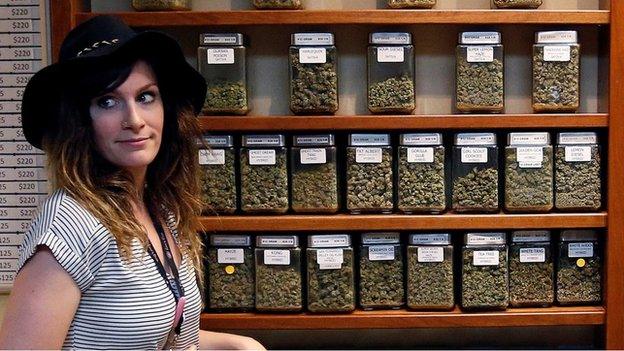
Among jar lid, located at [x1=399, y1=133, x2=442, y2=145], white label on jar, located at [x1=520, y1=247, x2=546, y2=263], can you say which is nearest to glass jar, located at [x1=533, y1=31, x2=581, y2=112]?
jar lid, located at [x1=399, y1=133, x2=442, y2=145]

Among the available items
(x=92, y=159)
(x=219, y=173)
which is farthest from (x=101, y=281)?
(x=219, y=173)

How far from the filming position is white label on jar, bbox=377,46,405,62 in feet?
6.42

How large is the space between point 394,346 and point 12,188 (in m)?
1.31

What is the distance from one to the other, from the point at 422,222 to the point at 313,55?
572mm

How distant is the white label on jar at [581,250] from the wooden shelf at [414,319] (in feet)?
0.53

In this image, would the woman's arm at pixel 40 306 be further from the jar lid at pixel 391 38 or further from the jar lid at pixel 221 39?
the jar lid at pixel 391 38

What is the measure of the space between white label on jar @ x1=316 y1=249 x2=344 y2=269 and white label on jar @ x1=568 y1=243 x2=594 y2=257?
675 millimetres

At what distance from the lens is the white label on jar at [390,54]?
1.96 meters

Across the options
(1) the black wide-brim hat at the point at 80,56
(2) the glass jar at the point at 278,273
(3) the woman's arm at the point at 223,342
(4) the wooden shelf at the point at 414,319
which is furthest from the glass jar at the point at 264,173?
(1) the black wide-brim hat at the point at 80,56

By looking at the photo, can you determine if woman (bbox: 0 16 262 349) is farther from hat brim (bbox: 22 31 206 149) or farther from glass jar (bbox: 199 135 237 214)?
glass jar (bbox: 199 135 237 214)

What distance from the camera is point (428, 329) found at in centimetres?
221

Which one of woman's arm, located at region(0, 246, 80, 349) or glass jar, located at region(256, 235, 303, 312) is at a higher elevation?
woman's arm, located at region(0, 246, 80, 349)

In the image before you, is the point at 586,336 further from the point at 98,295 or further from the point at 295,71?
the point at 98,295

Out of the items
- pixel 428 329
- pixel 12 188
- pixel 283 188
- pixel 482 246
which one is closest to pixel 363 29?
pixel 283 188
